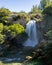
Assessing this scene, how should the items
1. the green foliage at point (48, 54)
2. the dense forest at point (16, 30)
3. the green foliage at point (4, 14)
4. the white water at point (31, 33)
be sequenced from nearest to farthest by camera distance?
the green foliage at point (48, 54) → the dense forest at point (16, 30) → the white water at point (31, 33) → the green foliage at point (4, 14)

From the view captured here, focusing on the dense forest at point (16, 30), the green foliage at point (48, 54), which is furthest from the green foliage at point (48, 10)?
the green foliage at point (48, 54)

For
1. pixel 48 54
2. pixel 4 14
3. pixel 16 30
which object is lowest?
pixel 48 54

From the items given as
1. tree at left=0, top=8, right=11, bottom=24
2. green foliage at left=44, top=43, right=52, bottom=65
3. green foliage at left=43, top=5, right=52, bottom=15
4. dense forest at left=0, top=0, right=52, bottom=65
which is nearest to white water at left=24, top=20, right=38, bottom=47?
dense forest at left=0, top=0, right=52, bottom=65

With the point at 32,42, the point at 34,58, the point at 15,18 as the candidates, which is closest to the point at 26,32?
the point at 32,42

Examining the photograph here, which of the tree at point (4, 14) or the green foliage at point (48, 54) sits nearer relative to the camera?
the green foliage at point (48, 54)

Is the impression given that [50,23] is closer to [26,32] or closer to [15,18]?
[26,32]

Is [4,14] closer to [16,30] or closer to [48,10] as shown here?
[16,30]

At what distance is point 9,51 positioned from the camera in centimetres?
2702

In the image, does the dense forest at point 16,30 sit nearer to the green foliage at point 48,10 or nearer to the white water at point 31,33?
the green foliage at point 48,10

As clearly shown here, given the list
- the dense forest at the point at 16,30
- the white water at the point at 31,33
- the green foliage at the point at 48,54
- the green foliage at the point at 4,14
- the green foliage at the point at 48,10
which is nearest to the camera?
the green foliage at the point at 48,54

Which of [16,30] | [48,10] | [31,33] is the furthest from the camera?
[31,33]

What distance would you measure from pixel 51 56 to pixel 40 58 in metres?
2.09

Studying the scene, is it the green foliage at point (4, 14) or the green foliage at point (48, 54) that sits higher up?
the green foliage at point (4, 14)

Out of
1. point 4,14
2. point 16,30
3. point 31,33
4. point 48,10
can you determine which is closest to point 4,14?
point 4,14
